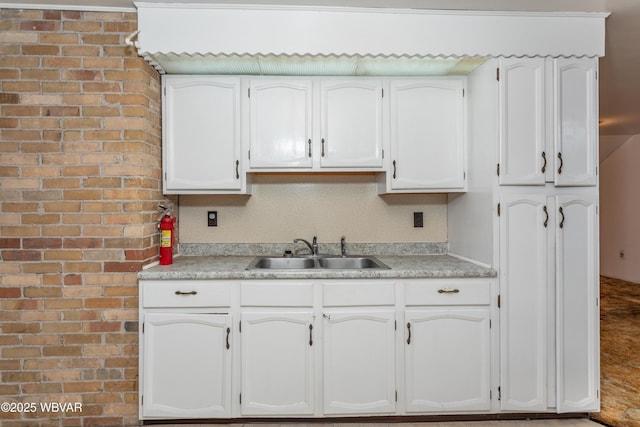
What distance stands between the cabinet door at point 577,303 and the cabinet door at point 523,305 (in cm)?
9

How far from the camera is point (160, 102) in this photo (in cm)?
255

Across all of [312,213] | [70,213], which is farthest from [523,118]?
[70,213]

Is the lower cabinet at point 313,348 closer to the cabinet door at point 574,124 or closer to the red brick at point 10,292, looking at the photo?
the red brick at point 10,292

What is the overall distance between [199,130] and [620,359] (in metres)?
3.68

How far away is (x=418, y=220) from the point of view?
2.98 meters

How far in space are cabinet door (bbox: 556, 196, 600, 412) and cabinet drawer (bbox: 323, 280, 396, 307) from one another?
0.99 meters

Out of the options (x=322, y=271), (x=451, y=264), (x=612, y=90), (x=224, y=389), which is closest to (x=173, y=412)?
(x=224, y=389)

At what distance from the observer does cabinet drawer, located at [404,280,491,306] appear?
2.28 m

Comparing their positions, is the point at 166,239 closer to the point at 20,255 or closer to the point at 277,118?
the point at 20,255

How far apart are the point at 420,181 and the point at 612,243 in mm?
5834

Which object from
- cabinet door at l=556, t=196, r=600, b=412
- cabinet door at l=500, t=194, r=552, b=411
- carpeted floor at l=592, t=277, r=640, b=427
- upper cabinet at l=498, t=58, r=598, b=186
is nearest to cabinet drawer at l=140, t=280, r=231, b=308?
cabinet door at l=500, t=194, r=552, b=411

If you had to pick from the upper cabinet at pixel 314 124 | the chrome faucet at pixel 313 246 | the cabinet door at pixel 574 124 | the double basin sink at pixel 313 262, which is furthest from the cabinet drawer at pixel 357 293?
the cabinet door at pixel 574 124

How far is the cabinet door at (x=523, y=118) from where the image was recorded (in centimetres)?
228

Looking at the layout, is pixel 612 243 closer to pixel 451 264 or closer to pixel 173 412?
pixel 451 264
